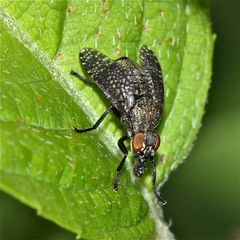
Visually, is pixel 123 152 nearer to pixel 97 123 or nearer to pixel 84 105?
pixel 97 123

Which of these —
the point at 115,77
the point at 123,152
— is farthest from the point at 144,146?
the point at 115,77

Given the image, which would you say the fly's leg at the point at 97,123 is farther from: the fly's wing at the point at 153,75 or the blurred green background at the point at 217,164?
the blurred green background at the point at 217,164

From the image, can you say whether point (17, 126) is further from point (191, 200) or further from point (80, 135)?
point (191, 200)

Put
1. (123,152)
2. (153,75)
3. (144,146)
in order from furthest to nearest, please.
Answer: (153,75) < (144,146) < (123,152)

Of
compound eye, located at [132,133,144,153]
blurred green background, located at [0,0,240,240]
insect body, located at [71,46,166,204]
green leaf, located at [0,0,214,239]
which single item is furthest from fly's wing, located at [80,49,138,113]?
blurred green background, located at [0,0,240,240]

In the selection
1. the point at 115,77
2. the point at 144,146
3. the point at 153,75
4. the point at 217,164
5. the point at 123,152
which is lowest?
the point at 217,164

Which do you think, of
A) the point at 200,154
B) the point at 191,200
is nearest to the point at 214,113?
the point at 200,154
